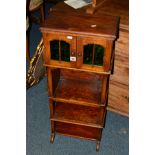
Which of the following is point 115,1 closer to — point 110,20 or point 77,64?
point 110,20

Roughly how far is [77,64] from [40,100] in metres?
1.14

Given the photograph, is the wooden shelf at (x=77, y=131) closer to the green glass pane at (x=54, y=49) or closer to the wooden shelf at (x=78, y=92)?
the wooden shelf at (x=78, y=92)

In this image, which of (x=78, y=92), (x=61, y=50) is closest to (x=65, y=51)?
(x=61, y=50)

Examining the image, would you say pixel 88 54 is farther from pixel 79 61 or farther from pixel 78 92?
pixel 78 92

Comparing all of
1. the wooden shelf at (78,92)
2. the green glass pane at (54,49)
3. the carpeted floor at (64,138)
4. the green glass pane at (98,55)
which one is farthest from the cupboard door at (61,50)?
the carpeted floor at (64,138)

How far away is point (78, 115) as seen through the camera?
2129mm

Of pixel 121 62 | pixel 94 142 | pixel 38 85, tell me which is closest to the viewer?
pixel 121 62

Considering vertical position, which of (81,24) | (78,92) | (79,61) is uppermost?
(81,24)

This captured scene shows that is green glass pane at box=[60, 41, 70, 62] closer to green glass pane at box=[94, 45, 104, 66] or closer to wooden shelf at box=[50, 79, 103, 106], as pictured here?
green glass pane at box=[94, 45, 104, 66]

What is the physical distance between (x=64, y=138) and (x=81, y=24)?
1.13m

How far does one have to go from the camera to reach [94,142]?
2.34 meters

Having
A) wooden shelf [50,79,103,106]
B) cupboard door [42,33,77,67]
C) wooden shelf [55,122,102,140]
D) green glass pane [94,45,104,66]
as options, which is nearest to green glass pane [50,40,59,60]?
cupboard door [42,33,77,67]

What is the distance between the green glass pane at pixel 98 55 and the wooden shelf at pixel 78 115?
469 millimetres
